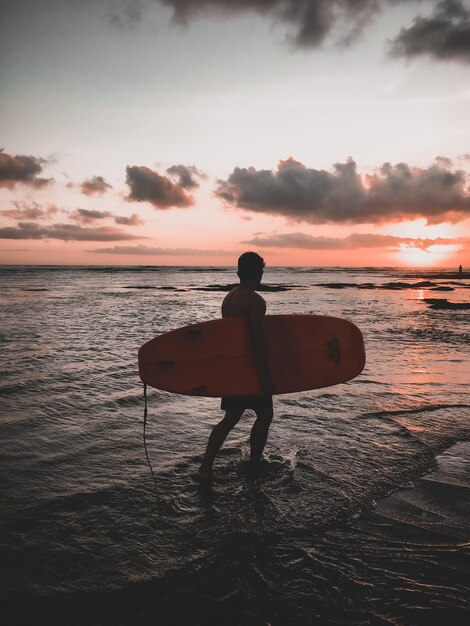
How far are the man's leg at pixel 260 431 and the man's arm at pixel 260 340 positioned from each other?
8.1 inches

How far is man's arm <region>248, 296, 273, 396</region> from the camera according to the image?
3365 mm

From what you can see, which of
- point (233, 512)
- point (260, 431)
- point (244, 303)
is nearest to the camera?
point (233, 512)

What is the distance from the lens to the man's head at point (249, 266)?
351 centimetres

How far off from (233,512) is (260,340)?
130cm

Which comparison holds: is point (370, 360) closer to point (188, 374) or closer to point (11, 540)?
point (188, 374)

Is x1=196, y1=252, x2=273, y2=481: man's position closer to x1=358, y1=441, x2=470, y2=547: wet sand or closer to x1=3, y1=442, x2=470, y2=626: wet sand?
x1=3, y1=442, x2=470, y2=626: wet sand

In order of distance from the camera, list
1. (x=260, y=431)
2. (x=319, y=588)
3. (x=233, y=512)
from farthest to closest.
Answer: (x=260, y=431), (x=233, y=512), (x=319, y=588)

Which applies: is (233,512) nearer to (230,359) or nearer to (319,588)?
(319,588)

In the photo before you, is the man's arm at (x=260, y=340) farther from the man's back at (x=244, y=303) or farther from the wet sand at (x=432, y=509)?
the wet sand at (x=432, y=509)

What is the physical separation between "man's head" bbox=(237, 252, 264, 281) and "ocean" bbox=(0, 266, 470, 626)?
1744 mm

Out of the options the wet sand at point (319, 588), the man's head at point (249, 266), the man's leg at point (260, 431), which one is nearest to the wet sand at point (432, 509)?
the wet sand at point (319, 588)

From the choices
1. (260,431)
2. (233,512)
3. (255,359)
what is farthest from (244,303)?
(233,512)

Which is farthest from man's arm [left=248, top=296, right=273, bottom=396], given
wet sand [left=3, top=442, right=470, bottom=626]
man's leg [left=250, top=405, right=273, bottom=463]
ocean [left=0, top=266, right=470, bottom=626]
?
wet sand [left=3, top=442, right=470, bottom=626]

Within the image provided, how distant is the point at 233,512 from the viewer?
3096 mm
